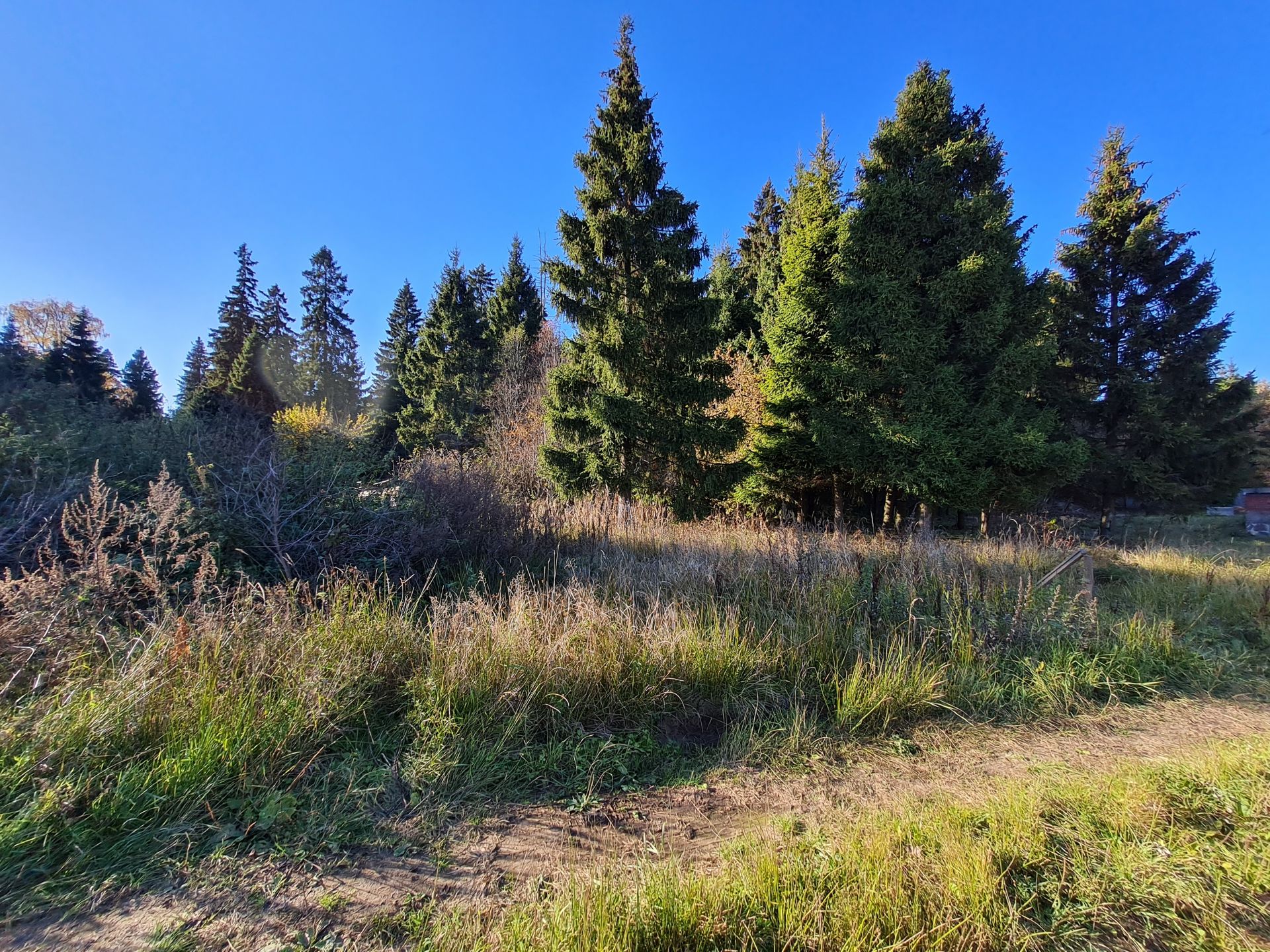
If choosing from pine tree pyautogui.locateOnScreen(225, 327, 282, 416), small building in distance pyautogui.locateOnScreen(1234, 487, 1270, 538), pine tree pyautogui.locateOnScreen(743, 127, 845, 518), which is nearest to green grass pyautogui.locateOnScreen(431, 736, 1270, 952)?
pine tree pyautogui.locateOnScreen(743, 127, 845, 518)

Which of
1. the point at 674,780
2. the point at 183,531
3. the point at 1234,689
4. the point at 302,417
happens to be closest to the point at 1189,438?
the point at 1234,689

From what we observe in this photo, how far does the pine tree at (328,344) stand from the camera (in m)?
38.9

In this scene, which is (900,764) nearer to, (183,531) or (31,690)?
(31,690)

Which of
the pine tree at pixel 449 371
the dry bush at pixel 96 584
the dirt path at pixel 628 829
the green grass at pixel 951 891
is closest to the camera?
the green grass at pixel 951 891

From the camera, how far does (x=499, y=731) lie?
10.1ft

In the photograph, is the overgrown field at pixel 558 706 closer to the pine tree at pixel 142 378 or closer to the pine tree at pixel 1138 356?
the pine tree at pixel 1138 356

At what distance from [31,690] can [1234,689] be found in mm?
8567

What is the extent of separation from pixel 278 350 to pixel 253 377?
22.4ft

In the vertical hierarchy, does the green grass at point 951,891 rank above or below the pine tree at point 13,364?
below

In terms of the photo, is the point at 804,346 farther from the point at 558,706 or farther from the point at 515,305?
the point at 515,305

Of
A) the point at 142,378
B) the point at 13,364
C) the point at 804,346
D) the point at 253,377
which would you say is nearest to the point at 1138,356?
the point at 804,346

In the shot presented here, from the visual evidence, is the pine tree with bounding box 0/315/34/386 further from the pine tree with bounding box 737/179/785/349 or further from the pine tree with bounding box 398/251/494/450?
the pine tree with bounding box 737/179/785/349

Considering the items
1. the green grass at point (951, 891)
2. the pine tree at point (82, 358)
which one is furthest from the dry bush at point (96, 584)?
the pine tree at point (82, 358)

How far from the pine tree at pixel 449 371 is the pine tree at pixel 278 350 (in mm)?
12128
